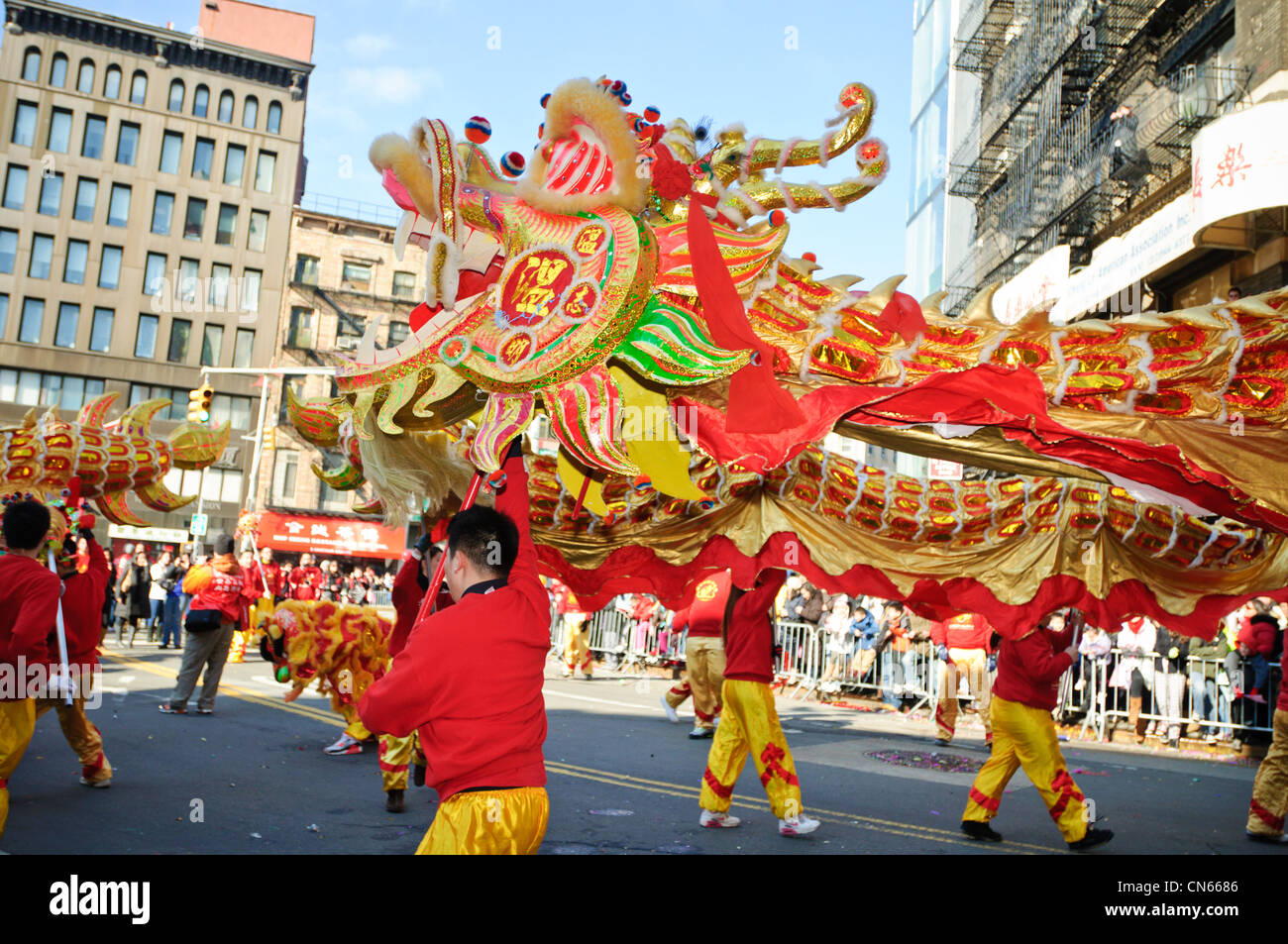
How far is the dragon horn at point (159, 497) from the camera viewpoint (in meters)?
8.58

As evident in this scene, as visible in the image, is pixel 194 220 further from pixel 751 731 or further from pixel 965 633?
pixel 751 731

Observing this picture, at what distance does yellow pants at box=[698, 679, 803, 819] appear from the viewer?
6762 mm

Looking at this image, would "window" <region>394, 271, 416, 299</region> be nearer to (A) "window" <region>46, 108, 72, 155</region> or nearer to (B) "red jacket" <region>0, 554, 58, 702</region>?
(A) "window" <region>46, 108, 72, 155</region>

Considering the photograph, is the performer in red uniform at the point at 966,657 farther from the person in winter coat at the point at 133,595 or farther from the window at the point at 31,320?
the window at the point at 31,320

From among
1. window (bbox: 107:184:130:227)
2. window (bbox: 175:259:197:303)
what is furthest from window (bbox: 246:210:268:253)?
window (bbox: 107:184:130:227)

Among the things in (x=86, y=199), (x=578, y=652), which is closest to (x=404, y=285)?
(x=86, y=199)

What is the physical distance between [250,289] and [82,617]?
38.7 metres

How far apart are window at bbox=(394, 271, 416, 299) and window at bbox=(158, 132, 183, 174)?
10280mm

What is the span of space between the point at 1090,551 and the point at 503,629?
4.11 m

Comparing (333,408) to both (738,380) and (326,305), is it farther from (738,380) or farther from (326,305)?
(326,305)

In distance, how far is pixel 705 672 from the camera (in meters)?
11.5

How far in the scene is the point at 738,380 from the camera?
4.14 meters

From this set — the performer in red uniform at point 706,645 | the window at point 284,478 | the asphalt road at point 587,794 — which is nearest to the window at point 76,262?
the window at point 284,478

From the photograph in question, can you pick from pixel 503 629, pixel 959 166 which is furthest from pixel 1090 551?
pixel 959 166
